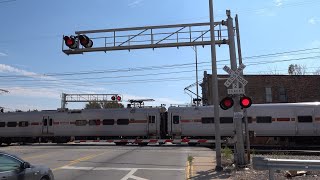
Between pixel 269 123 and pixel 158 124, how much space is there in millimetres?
9949

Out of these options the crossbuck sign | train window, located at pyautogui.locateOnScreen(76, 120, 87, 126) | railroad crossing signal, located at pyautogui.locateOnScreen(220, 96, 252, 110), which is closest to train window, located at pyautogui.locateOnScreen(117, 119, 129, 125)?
train window, located at pyautogui.locateOnScreen(76, 120, 87, 126)

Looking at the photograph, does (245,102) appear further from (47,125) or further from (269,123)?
(47,125)

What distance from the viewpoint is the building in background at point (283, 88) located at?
49.1m

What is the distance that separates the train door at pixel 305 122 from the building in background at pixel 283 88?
55.6ft

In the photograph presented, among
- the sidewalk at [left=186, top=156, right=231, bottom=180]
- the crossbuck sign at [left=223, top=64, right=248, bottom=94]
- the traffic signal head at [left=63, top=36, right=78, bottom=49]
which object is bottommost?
the sidewalk at [left=186, top=156, right=231, bottom=180]

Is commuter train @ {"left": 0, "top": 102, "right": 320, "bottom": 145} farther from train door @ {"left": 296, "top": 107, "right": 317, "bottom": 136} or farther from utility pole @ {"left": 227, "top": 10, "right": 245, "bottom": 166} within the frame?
utility pole @ {"left": 227, "top": 10, "right": 245, "bottom": 166}

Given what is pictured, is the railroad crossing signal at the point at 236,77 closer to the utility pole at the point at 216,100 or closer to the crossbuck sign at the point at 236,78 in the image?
the crossbuck sign at the point at 236,78

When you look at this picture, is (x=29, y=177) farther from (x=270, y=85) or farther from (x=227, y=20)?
(x=270, y=85)

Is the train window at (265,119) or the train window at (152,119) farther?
the train window at (152,119)

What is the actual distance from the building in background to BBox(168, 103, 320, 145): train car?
1600 centimetres

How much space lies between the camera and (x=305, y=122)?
32.1 meters

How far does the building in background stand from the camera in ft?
161

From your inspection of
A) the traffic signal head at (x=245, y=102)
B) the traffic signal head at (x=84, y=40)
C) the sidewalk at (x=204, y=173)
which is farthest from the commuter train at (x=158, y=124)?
the traffic signal head at (x=245, y=102)

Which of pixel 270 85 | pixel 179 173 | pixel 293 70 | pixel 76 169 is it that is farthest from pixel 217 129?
pixel 293 70
